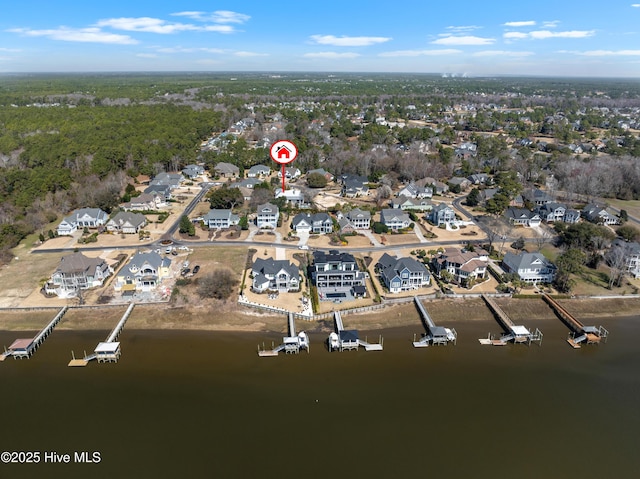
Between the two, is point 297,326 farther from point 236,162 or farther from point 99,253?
point 236,162

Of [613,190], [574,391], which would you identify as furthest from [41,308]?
[613,190]

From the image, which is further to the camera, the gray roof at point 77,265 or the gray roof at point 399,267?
the gray roof at point 399,267

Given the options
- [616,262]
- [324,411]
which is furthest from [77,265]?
[616,262]

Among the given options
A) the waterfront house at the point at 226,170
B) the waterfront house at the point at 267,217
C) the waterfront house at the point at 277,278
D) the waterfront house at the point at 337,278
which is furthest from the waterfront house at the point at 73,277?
the waterfront house at the point at 226,170

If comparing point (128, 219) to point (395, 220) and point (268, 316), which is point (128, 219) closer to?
point (268, 316)

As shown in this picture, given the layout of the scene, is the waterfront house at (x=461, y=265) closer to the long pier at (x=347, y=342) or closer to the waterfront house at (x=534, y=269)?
the waterfront house at (x=534, y=269)
